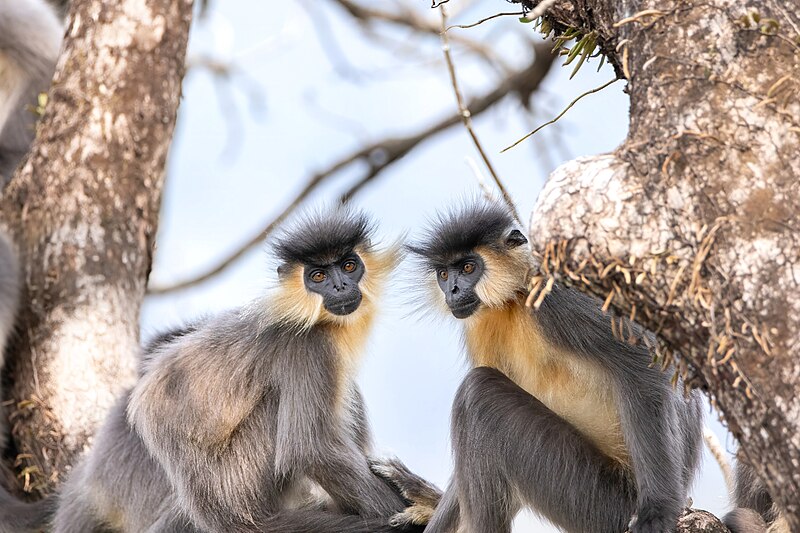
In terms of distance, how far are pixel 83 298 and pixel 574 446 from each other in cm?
255

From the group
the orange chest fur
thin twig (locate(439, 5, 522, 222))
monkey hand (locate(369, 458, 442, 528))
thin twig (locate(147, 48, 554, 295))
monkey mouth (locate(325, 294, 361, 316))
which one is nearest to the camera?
thin twig (locate(439, 5, 522, 222))

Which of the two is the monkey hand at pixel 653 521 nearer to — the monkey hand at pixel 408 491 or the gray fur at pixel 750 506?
the gray fur at pixel 750 506

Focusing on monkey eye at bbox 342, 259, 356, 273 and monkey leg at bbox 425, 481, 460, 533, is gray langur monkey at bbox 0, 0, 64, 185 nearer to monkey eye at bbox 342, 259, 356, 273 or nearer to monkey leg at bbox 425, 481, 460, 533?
monkey eye at bbox 342, 259, 356, 273

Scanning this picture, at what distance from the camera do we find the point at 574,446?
11.1ft

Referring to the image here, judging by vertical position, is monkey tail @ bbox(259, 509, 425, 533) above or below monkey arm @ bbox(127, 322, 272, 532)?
below

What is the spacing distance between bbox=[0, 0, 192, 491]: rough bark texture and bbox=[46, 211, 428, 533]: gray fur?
0.47m

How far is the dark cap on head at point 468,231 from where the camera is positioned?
12.5ft

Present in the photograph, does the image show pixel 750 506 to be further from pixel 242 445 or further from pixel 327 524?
pixel 242 445

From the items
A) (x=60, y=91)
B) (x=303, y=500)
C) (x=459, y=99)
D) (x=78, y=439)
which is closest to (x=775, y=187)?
(x=459, y=99)

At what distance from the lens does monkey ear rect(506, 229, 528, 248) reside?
12.4 ft

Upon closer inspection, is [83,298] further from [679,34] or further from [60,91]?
[679,34]

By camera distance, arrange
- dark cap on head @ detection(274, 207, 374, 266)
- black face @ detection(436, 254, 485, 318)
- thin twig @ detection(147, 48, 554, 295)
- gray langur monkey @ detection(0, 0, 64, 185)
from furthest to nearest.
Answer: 1. thin twig @ detection(147, 48, 554, 295)
2. gray langur monkey @ detection(0, 0, 64, 185)
3. dark cap on head @ detection(274, 207, 374, 266)
4. black face @ detection(436, 254, 485, 318)

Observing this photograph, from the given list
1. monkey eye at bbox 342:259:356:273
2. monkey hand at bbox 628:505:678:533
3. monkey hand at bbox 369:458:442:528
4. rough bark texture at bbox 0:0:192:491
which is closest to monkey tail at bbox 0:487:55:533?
rough bark texture at bbox 0:0:192:491

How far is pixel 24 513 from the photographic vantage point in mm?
4402
